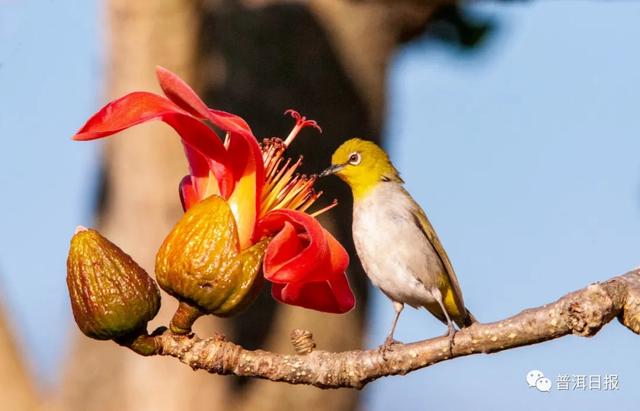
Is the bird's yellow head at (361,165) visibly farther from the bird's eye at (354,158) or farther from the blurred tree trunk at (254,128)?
the blurred tree trunk at (254,128)

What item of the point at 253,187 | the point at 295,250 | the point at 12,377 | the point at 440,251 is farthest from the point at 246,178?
the point at 12,377

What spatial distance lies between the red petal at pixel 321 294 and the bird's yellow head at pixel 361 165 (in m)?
0.79

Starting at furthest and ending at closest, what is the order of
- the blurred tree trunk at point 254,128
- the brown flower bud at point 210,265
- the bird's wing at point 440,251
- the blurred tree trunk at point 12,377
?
the blurred tree trunk at point 254,128, the blurred tree trunk at point 12,377, the bird's wing at point 440,251, the brown flower bud at point 210,265

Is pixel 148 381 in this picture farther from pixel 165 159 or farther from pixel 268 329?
pixel 165 159

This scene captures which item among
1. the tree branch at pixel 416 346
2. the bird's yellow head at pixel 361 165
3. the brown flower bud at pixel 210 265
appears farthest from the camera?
the bird's yellow head at pixel 361 165

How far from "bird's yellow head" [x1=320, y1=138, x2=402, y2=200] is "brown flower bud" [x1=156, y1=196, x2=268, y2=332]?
2.92ft

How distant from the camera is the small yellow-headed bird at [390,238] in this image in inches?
137

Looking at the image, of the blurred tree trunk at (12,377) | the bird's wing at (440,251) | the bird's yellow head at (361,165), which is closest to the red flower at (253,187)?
the bird's yellow head at (361,165)

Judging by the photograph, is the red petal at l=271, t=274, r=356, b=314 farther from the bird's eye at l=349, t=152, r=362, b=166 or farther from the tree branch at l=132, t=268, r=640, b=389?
the bird's eye at l=349, t=152, r=362, b=166

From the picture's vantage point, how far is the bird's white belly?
3504 millimetres

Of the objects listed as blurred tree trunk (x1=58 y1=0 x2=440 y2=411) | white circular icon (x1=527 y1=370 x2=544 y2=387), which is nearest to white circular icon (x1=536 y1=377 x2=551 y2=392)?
white circular icon (x1=527 y1=370 x2=544 y2=387)

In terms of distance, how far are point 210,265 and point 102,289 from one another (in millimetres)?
236

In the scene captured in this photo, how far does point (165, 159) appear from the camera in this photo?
879cm

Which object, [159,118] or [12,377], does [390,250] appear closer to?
[159,118]
